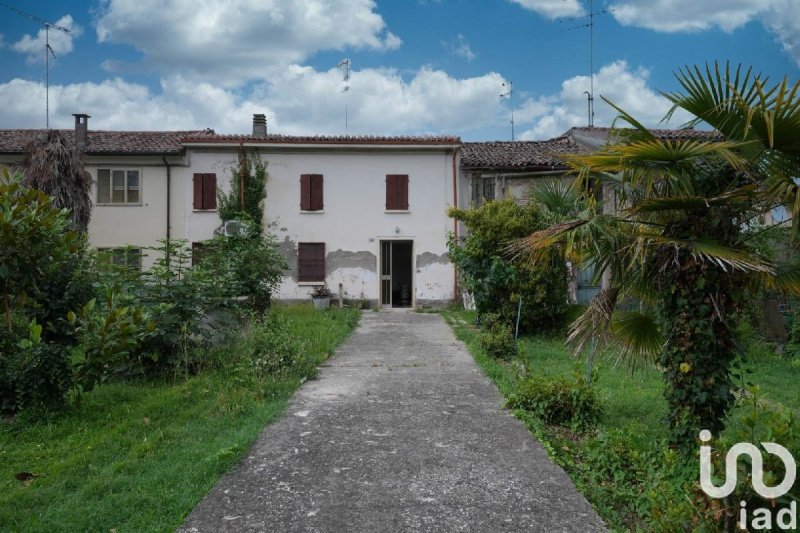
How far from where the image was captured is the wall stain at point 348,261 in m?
18.8

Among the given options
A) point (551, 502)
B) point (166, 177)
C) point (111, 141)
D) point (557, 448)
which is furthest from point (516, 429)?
point (111, 141)

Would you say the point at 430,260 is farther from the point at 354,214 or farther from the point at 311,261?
the point at 311,261

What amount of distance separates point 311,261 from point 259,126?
17.7 feet

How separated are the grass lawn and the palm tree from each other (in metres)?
0.57

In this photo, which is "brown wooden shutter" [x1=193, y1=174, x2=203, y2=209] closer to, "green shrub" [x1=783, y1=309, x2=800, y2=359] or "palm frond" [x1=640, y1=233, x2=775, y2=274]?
"green shrub" [x1=783, y1=309, x2=800, y2=359]

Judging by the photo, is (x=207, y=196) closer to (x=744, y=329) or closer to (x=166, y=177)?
(x=166, y=177)

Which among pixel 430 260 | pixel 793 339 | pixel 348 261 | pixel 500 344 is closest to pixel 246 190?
pixel 348 261

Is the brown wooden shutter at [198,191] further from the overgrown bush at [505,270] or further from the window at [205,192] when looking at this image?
the overgrown bush at [505,270]

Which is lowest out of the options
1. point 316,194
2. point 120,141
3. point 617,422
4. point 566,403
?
point 617,422

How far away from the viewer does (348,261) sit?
61.8 feet

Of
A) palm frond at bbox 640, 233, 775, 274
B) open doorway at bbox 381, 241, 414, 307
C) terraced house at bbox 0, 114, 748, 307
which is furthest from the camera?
open doorway at bbox 381, 241, 414, 307

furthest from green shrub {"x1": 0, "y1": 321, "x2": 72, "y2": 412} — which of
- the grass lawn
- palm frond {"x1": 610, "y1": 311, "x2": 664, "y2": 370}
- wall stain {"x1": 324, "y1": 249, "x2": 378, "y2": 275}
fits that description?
wall stain {"x1": 324, "y1": 249, "x2": 378, "y2": 275}

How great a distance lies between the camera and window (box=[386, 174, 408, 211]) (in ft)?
61.9

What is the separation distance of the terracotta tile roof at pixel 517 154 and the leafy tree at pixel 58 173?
11193 millimetres
